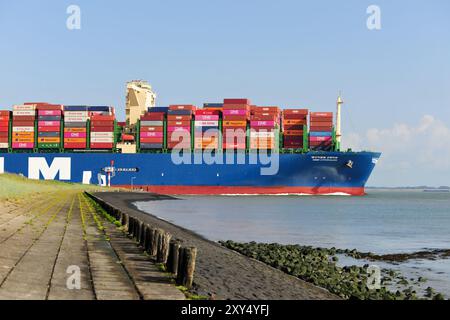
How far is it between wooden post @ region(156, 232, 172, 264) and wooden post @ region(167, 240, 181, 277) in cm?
63

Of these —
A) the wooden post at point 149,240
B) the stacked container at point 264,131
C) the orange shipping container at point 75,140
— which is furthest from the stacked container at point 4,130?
the wooden post at point 149,240

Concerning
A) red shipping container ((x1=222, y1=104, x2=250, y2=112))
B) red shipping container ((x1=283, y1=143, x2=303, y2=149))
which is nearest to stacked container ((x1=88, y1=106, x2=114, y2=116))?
red shipping container ((x1=222, y1=104, x2=250, y2=112))

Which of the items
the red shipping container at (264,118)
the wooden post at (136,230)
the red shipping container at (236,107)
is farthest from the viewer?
the red shipping container at (236,107)

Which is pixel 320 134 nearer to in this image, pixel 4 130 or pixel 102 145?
pixel 102 145

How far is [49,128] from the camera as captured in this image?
8769 cm

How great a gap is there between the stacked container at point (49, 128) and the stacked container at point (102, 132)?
562 cm

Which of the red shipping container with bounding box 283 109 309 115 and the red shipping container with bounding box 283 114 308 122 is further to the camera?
the red shipping container with bounding box 283 109 309 115

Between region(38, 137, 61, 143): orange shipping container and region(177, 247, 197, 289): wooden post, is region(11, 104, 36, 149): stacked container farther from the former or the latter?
region(177, 247, 197, 289): wooden post

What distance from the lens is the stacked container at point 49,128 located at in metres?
87.8

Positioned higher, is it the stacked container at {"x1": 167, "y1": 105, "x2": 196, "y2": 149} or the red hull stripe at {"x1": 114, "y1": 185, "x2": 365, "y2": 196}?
the stacked container at {"x1": 167, "y1": 105, "x2": 196, "y2": 149}

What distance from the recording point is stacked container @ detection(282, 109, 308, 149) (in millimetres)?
84938

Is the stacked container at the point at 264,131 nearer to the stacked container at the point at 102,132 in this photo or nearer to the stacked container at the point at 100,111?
the stacked container at the point at 102,132
